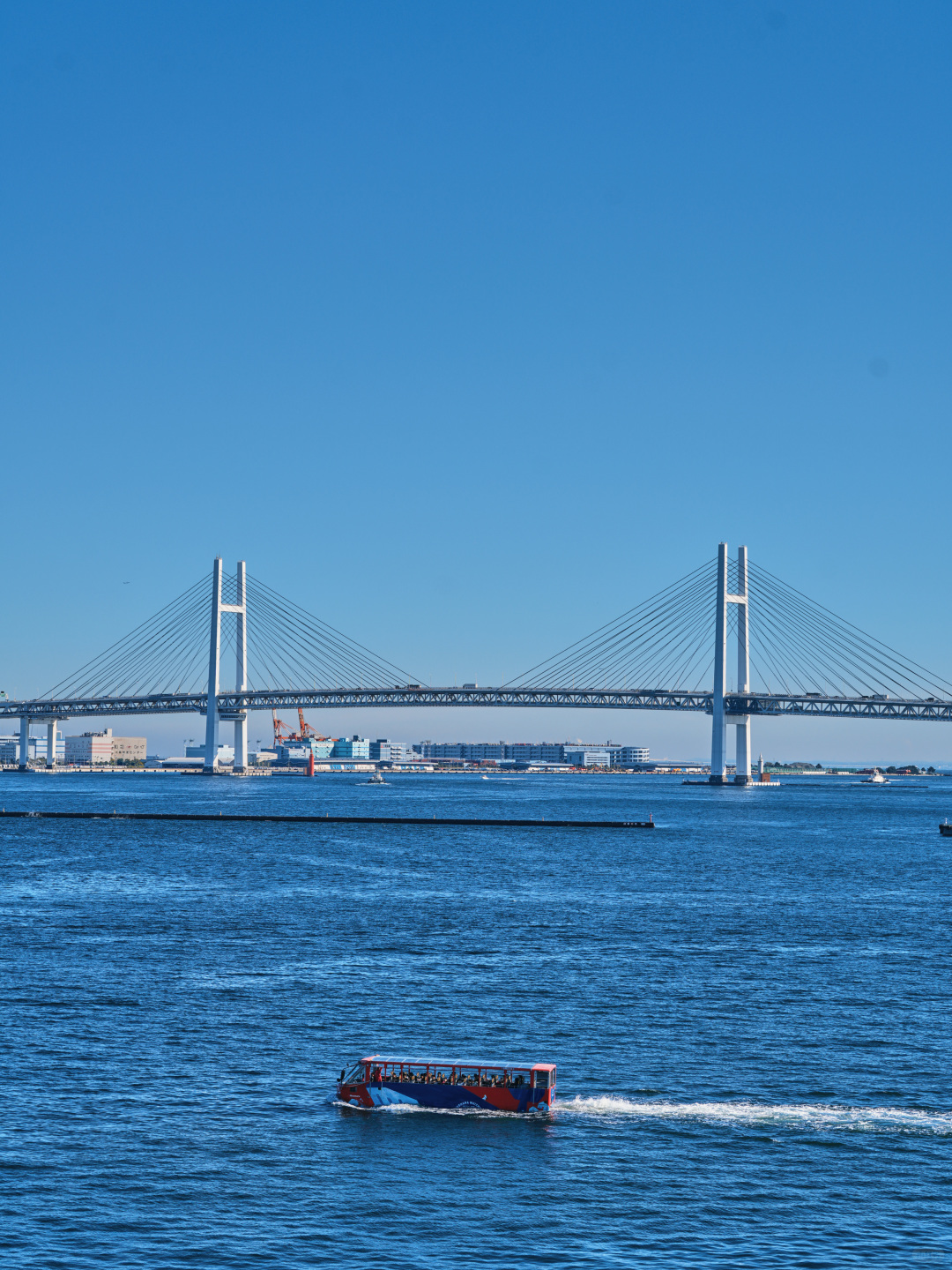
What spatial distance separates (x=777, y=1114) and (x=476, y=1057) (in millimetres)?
7018

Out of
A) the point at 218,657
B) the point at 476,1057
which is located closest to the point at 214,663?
the point at 218,657

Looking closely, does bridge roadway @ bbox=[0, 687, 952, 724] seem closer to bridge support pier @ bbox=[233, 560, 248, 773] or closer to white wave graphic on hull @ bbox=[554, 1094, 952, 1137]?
bridge support pier @ bbox=[233, 560, 248, 773]

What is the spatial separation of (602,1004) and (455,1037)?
5.81 meters

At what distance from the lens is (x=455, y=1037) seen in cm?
3322

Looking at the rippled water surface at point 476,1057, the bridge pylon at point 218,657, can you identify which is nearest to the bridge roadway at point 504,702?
the bridge pylon at point 218,657

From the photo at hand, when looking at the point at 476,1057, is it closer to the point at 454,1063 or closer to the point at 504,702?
the point at 454,1063

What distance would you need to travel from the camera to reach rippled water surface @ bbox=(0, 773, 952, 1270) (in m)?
22.2

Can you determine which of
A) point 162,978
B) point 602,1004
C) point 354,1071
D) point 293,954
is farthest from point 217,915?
point 354,1071

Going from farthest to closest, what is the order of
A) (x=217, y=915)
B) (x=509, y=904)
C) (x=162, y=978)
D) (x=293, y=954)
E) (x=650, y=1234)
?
(x=509, y=904) < (x=217, y=915) < (x=293, y=954) < (x=162, y=978) < (x=650, y=1234)

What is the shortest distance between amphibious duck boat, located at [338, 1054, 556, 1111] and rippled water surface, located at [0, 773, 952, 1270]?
399 mm

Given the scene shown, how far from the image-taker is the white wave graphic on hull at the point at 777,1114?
2700 cm

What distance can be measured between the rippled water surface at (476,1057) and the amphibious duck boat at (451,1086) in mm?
399

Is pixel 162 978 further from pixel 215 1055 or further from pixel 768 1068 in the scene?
pixel 768 1068

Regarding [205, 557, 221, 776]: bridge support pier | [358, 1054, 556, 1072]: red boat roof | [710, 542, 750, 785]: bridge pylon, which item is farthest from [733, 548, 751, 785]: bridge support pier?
[358, 1054, 556, 1072]: red boat roof
